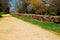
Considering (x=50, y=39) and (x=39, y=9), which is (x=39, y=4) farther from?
(x=50, y=39)

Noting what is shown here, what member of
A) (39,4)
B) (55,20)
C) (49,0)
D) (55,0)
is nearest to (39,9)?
(39,4)

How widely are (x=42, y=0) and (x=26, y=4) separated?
18.9 meters

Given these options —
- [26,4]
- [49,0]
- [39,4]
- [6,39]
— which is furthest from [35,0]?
[6,39]

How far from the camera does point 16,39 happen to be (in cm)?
806

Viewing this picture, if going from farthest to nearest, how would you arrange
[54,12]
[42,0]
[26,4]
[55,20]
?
[26,4], [42,0], [54,12], [55,20]

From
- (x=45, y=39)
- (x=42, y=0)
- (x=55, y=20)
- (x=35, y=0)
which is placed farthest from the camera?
(x=35, y=0)

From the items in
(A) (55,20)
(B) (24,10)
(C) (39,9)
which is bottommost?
(B) (24,10)

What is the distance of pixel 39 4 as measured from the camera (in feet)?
121

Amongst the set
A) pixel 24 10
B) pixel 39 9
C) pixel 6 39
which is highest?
pixel 6 39

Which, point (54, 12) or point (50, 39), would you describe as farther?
point (54, 12)

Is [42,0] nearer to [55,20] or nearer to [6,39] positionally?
[55,20]

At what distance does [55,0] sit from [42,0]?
28.3ft

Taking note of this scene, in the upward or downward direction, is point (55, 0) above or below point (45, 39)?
below

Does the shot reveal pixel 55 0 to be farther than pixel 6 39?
Yes
